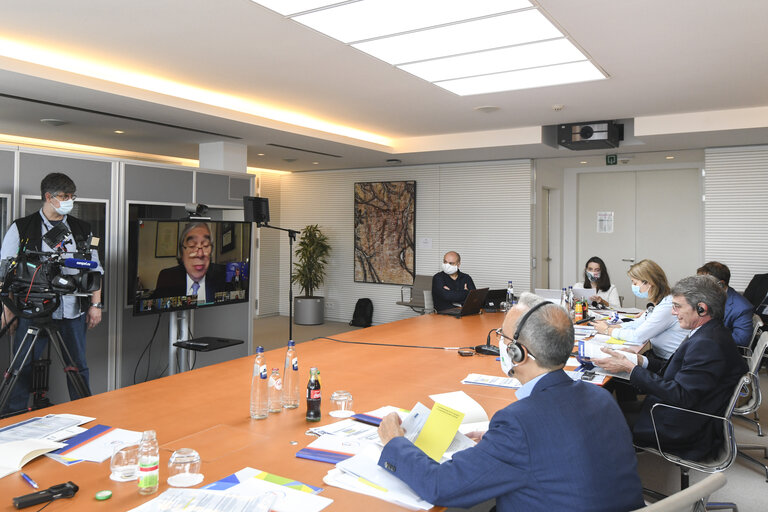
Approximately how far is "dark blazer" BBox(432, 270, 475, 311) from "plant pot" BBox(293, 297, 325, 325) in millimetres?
3217

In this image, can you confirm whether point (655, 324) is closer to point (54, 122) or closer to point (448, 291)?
point (448, 291)

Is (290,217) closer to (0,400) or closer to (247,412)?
(0,400)

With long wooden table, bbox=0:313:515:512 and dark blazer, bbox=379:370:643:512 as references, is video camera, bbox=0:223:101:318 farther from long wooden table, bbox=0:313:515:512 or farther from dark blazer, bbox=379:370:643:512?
dark blazer, bbox=379:370:643:512

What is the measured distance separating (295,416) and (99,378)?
10.3 feet

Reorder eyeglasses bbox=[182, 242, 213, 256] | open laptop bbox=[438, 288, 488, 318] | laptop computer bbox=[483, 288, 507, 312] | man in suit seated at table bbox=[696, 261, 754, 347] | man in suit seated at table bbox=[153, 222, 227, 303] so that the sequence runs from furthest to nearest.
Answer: laptop computer bbox=[483, 288, 507, 312]
open laptop bbox=[438, 288, 488, 318]
eyeglasses bbox=[182, 242, 213, 256]
man in suit seated at table bbox=[153, 222, 227, 303]
man in suit seated at table bbox=[696, 261, 754, 347]

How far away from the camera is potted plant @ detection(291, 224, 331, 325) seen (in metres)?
9.10

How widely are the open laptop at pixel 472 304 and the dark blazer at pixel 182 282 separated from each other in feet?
6.94

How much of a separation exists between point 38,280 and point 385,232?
19.6 feet

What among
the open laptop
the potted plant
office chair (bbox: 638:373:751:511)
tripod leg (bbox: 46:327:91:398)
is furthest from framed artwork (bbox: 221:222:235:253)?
the potted plant

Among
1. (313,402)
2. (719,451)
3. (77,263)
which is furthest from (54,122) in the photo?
(719,451)

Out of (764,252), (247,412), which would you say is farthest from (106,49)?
(764,252)

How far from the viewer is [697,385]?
2.66 metres

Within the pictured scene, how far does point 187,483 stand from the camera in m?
1.66

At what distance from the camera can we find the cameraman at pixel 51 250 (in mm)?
3686
